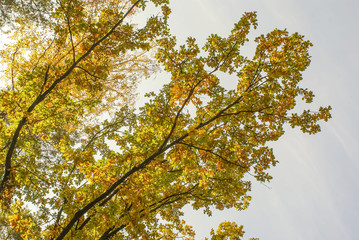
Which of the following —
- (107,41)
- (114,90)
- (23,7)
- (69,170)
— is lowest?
(69,170)

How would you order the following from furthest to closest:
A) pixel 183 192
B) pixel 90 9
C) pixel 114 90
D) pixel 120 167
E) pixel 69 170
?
1. pixel 114 90
2. pixel 90 9
3. pixel 183 192
4. pixel 69 170
5. pixel 120 167

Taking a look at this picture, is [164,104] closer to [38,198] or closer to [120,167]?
[120,167]

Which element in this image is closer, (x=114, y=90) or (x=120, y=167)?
(x=120, y=167)

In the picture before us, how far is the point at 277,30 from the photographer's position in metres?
5.37

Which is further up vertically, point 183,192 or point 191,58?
point 191,58

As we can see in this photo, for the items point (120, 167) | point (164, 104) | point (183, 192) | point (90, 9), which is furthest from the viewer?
point (90, 9)

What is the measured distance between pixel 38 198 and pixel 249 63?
6885mm

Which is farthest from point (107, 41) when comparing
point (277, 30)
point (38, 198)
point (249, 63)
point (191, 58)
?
point (38, 198)

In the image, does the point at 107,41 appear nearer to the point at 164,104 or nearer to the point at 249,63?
the point at 164,104

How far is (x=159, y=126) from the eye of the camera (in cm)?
548

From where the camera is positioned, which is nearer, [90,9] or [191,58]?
[191,58]

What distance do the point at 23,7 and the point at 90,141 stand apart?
16.1ft

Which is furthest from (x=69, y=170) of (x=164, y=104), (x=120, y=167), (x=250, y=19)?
(x=250, y=19)

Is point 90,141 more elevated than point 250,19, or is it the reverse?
point 90,141
